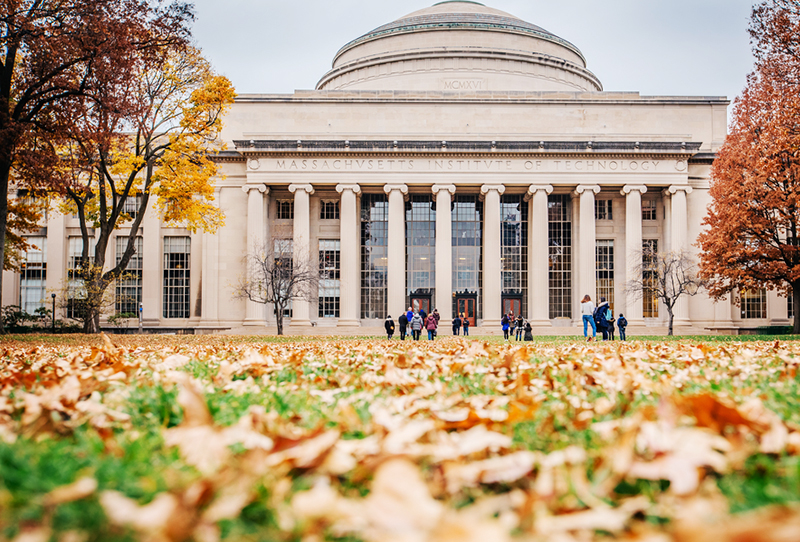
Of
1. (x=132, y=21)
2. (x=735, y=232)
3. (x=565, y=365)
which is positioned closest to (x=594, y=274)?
(x=735, y=232)

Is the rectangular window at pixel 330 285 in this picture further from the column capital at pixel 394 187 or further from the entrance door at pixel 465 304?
the entrance door at pixel 465 304

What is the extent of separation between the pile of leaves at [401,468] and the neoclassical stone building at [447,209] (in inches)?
1739

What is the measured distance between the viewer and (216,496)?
7.35 feet

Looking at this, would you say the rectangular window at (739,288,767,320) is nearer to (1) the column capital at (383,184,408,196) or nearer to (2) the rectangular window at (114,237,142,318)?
(1) the column capital at (383,184,408,196)

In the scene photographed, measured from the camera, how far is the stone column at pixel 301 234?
48469mm

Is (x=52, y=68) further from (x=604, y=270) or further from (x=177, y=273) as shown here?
(x=604, y=270)

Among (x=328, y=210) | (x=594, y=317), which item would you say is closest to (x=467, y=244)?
(x=328, y=210)

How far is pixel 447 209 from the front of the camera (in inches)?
1959

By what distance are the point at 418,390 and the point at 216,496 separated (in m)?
2.88

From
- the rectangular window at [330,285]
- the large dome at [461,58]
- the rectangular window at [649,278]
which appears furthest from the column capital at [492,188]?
the large dome at [461,58]

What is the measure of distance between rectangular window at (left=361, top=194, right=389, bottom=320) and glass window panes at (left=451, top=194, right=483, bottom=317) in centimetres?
616

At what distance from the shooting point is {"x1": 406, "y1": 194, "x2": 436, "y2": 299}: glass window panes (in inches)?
2089

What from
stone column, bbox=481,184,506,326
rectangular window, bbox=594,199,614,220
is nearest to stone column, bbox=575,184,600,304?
rectangular window, bbox=594,199,614,220

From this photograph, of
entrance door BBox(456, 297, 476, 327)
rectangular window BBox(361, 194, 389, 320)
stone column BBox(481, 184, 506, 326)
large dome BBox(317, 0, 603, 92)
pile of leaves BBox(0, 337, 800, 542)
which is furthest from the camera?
large dome BBox(317, 0, 603, 92)
